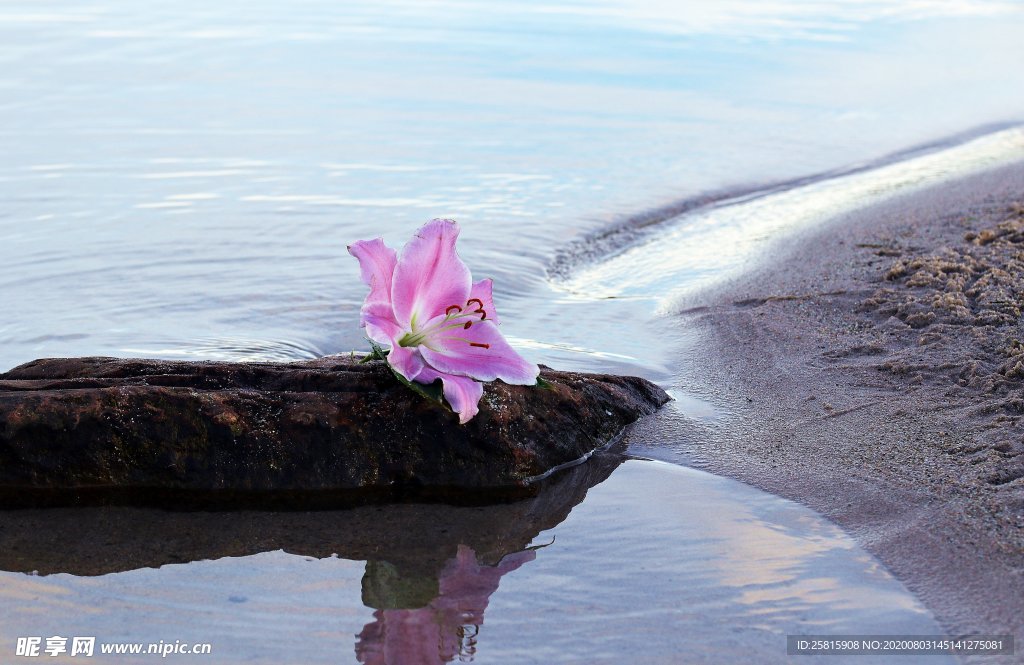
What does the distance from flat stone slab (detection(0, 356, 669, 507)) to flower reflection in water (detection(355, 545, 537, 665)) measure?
29 cm

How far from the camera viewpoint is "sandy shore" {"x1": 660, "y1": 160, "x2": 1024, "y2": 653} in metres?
2.48

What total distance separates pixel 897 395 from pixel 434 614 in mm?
1695

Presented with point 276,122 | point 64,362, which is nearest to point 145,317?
point 64,362

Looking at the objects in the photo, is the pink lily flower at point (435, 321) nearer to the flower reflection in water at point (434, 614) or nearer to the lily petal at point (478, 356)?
the lily petal at point (478, 356)

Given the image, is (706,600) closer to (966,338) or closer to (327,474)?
(327,474)

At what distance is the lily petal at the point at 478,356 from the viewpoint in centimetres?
269

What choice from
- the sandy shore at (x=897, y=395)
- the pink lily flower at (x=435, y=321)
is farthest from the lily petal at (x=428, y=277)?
the sandy shore at (x=897, y=395)

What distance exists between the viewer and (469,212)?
651 cm

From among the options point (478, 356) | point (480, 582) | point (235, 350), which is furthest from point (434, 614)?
point (235, 350)

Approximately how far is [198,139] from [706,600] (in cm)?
651

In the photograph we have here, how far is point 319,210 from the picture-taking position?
641 centimetres

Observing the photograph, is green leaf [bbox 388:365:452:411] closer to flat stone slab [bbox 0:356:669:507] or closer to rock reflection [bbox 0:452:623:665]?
flat stone slab [bbox 0:356:669:507]

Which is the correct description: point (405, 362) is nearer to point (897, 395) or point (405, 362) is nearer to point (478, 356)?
point (478, 356)

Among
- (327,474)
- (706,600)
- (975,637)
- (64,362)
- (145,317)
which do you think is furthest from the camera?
(145,317)
